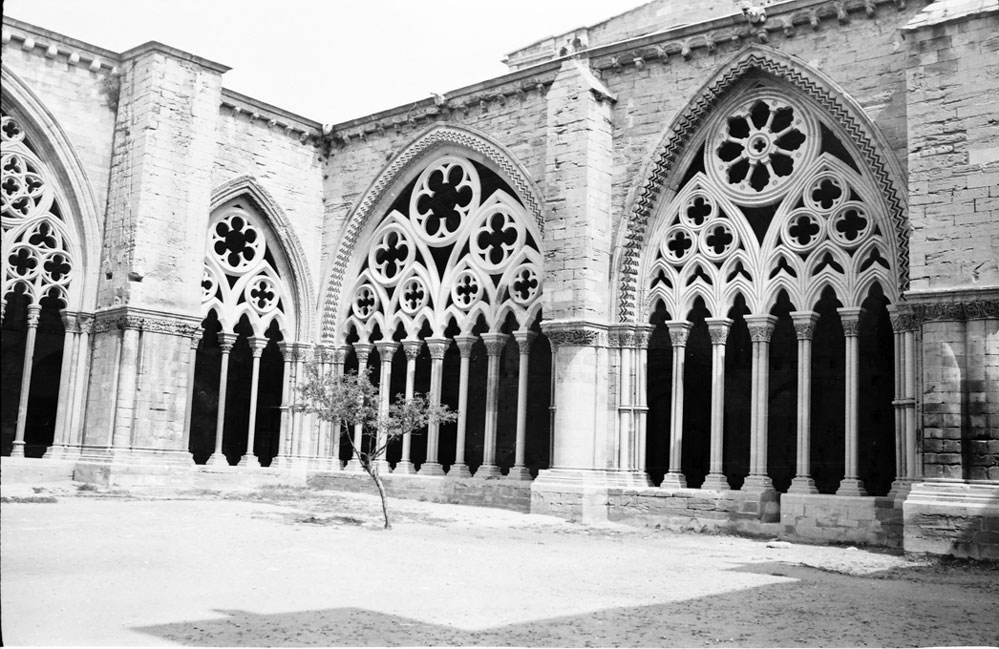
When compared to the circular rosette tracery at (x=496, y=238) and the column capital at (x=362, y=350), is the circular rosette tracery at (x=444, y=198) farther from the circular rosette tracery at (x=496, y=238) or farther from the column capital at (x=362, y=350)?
the column capital at (x=362, y=350)

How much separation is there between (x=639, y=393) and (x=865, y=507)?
3756 millimetres

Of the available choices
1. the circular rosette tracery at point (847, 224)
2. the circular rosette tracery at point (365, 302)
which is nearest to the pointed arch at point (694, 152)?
the circular rosette tracery at point (847, 224)

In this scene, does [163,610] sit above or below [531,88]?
below

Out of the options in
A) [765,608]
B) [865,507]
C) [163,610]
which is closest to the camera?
[163,610]

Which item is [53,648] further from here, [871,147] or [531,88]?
[531,88]

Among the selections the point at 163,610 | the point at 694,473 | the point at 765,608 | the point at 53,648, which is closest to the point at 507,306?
the point at 694,473

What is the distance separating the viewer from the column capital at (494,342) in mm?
17812

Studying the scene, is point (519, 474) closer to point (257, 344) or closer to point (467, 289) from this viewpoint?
point (467, 289)

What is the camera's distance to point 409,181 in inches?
765

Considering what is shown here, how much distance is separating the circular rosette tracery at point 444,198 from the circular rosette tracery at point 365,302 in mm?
1580

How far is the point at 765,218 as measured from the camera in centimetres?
1766

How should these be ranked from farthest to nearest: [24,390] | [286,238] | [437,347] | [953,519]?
[286,238] < [437,347] < [24,390] < [953,519]

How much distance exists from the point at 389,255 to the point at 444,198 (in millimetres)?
1505

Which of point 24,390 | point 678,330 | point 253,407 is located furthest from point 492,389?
point 24,390
